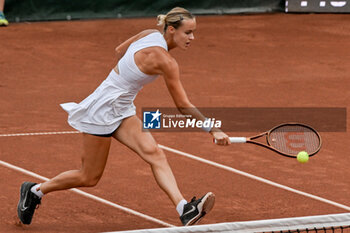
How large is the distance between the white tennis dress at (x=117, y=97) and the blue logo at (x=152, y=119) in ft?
11.2

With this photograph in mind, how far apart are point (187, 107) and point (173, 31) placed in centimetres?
61

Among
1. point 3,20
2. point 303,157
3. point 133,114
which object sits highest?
point 3,20

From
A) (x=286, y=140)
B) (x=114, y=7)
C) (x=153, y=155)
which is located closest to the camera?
(x=153, y=155)

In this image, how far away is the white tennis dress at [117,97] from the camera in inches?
252

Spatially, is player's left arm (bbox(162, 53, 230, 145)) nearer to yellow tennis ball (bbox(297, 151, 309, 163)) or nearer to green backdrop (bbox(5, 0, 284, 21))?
yellow tennis ball (bbox(297, 151, 309, 163))

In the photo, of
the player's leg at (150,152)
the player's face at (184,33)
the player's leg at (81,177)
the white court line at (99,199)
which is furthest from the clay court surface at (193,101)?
the player's face at (184,33)

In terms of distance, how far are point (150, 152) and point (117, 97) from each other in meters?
0.50

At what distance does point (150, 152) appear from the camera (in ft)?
21.2

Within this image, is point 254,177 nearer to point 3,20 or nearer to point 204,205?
point 204,205

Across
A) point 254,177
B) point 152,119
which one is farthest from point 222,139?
point 152,119

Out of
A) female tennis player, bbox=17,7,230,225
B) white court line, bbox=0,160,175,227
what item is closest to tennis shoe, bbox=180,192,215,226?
female tennis player, bbox=17,7,230,225

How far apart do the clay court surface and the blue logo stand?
0.23 m

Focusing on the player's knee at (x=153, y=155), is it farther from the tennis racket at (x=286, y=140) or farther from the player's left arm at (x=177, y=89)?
the tennis racket at (x=286, y=140)

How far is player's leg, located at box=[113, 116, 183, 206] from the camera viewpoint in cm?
642
